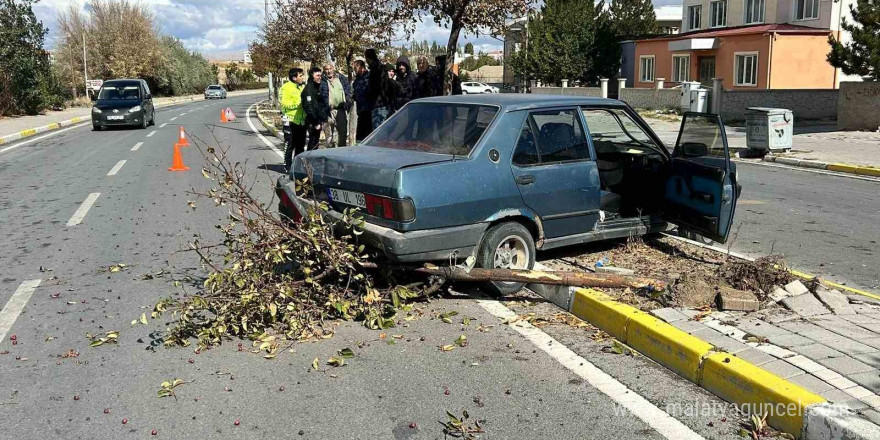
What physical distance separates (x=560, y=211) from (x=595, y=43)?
39467 mm

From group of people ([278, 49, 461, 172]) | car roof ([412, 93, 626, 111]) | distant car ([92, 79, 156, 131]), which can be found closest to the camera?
car roof ([412, 93, 626, 111])

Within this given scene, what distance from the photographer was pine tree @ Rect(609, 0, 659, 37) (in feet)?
175

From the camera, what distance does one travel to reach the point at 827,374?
13.6ft

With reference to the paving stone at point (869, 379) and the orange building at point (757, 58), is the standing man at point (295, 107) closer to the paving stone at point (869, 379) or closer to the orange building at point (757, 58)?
the paving stone at point (869, 379)

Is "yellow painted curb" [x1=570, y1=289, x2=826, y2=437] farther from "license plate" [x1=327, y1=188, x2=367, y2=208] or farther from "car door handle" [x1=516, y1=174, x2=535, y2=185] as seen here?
"license plate" [x1=327, y1=188, x2=367, y2=208]

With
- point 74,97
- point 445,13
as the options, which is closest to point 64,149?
point 445,13

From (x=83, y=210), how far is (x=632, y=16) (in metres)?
49.2

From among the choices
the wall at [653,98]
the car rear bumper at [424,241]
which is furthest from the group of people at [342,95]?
the wall at [653,98]

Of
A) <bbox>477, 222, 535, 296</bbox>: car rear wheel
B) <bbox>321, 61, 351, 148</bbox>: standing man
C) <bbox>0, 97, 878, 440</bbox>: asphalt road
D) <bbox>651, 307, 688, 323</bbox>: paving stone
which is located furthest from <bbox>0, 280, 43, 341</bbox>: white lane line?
<bbox>321, 61, 351, 148</bbox>: standing man

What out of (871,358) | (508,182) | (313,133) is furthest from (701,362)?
(313,133)

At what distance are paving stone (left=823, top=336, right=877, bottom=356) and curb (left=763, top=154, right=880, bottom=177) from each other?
10991 millimetres

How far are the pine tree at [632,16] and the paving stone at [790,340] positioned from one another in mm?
51279

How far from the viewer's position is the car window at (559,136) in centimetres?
630

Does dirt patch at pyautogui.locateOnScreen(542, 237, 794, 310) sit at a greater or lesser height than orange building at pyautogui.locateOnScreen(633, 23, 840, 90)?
lesser
